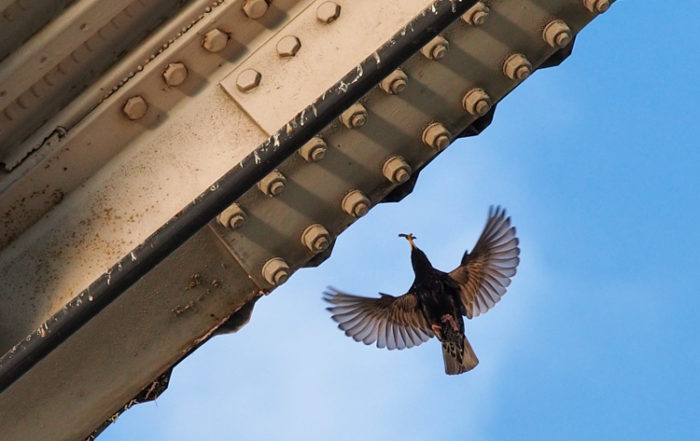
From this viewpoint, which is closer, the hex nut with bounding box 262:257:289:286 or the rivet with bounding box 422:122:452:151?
the hex nut with bounding box 262:257:289:286

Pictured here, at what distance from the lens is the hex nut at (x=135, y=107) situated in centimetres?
1234

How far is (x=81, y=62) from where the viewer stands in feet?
40.0

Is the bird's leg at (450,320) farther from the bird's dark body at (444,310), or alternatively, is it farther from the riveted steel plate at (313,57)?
the riveted steel plate at (313,57)

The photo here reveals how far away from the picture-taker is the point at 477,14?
12242 mm

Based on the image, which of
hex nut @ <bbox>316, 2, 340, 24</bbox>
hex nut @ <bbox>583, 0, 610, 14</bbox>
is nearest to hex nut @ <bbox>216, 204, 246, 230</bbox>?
hex nut @ <bbox>316, 2, 340, 24</bbox>

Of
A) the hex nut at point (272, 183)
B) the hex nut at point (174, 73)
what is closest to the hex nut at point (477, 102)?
the hex nut at point (272, 183)

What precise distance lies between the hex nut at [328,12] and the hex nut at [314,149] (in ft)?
3.70

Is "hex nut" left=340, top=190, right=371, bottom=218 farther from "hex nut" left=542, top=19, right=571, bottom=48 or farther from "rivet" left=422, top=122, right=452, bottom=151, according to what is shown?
"hex nut" left=542, top=19, right=571, bottom=48

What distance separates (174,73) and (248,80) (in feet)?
2.12

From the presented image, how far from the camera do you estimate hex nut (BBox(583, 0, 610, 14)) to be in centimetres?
1266

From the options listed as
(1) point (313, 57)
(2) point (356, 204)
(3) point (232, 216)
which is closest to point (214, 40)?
(1) point (313, 57)

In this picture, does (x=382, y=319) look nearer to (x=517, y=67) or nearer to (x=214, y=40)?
(x=517, y=67)

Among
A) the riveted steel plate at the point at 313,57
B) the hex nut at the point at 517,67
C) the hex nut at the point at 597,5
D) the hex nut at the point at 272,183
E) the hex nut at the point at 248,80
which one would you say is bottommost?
the hex nut at the point at 597,5

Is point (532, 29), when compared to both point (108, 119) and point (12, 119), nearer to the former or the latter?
point (108, 119)
